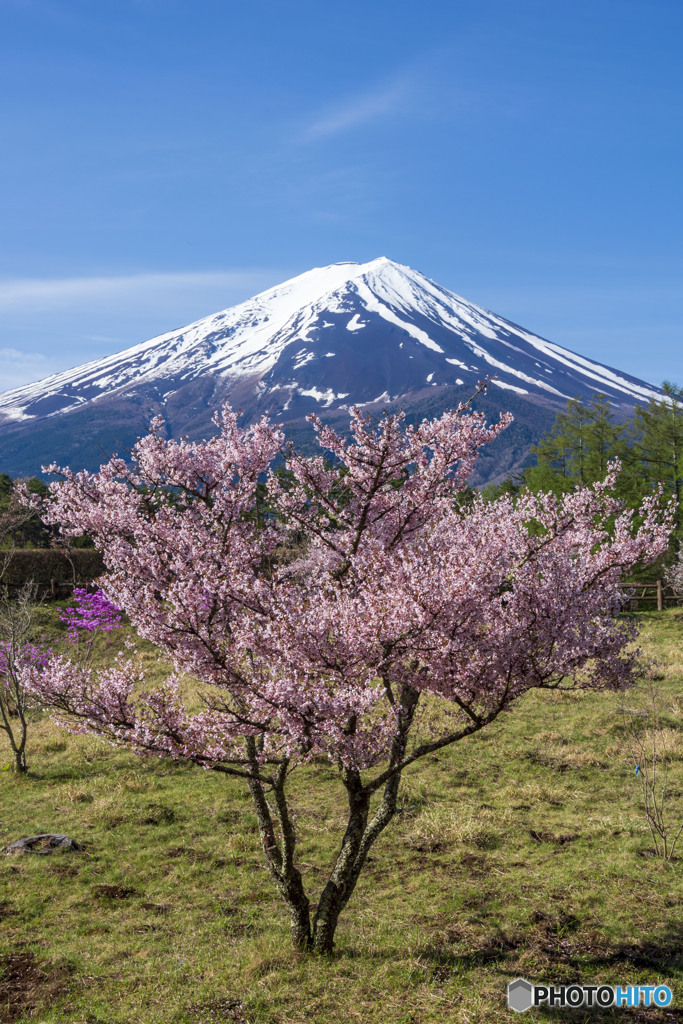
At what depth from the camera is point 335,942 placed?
27.0ft

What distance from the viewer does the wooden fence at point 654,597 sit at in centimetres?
3188

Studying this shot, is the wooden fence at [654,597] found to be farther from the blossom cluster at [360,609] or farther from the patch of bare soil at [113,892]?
the patch of bare soil at [113,892]

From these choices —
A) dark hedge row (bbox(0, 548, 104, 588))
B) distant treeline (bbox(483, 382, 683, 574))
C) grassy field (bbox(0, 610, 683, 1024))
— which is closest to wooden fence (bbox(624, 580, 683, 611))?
distant treeline (bbox(483, 382, 683, 574))

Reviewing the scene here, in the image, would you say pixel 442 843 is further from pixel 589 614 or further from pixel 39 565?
pixel 39 565

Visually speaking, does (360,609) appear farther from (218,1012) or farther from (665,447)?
(665,447)

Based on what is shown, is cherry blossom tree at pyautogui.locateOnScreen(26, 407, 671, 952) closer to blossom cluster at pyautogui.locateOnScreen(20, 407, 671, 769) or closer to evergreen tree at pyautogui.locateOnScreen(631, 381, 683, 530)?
blossom cluster at pyautogui.locateOnScreen(20, 407, 671, 769)

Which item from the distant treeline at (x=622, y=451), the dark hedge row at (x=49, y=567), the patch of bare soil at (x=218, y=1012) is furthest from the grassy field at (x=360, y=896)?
the distant treeline at (x=622, y=451)

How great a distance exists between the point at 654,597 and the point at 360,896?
2650cm

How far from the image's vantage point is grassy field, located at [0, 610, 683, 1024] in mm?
7070

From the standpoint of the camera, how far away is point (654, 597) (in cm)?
3155

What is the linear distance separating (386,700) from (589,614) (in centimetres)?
220

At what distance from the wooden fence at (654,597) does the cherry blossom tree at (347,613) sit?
994 inches

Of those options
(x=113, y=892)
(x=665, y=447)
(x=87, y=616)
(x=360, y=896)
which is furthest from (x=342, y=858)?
(x=665, y=447)

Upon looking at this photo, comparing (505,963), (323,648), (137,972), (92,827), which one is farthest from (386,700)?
(92,827)
